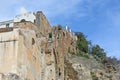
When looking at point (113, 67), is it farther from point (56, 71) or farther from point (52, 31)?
point (56, 71)

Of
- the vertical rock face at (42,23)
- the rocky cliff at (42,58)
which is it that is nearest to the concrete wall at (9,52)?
the rocky cliff at (42,58)

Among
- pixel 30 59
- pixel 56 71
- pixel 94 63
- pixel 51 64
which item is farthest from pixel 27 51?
pixel 94 63

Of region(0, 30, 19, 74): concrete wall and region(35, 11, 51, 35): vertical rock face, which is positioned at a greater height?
region(35, 11, 51, 35): vertical rock face

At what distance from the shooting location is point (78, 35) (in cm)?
7231

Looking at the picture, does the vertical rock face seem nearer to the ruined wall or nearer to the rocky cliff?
the rocky cliff

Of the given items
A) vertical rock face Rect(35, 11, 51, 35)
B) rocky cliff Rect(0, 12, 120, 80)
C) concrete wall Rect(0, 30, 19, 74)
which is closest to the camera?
concrete wall Rect(0, 30, 19, 74)

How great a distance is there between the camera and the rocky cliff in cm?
3147

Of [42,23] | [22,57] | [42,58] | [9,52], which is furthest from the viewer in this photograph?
[42,23]

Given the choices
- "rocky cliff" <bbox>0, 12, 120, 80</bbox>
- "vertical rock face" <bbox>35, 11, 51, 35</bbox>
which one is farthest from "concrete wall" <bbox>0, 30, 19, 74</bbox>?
"vertical rock face" <bbox>35, 11, 51, 35</bbox>

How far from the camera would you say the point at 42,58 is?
127 ft

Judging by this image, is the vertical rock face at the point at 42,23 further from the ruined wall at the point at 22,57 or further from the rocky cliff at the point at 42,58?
the ruined wall at the point at 22,57

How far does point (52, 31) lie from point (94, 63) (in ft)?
26.7

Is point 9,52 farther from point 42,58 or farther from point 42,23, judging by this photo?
point 42,23

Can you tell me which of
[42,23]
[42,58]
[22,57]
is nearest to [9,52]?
[22,57]
